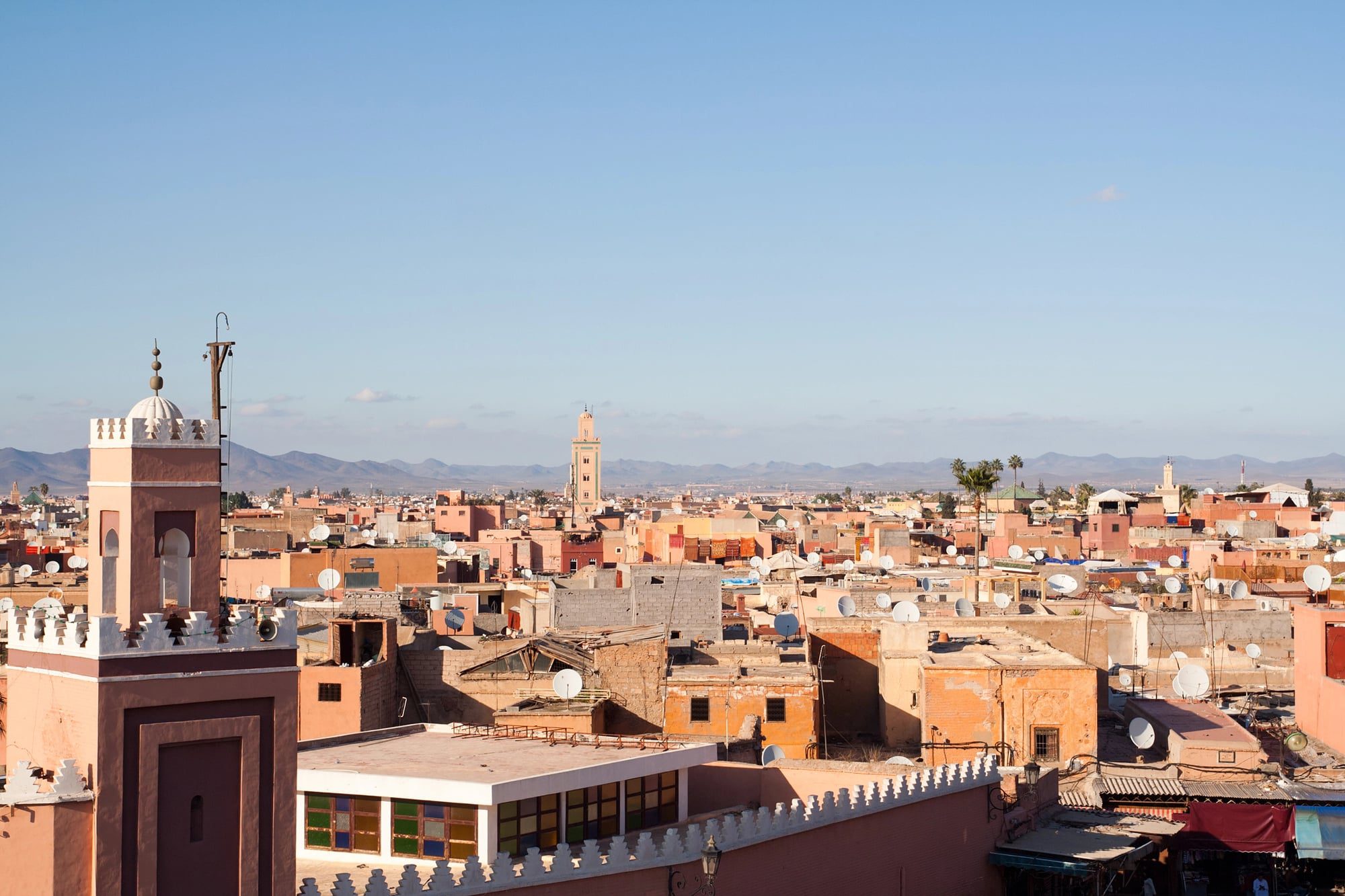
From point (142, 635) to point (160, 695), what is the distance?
0.50m

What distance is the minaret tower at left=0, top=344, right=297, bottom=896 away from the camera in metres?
12.2

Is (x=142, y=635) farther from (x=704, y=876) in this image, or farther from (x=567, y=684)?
(x=567, y=684)

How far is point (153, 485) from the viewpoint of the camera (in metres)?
12.8

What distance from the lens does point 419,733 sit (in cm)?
2109

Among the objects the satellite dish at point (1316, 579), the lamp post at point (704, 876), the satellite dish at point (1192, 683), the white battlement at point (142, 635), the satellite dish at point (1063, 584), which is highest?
the white battlement at point (142, 635)

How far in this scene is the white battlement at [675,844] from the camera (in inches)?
573

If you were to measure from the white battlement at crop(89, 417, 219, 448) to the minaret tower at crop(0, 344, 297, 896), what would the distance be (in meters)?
0.01

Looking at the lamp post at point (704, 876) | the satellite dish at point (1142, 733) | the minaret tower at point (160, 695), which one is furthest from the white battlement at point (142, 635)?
the satellite dish at point (1142, 733)

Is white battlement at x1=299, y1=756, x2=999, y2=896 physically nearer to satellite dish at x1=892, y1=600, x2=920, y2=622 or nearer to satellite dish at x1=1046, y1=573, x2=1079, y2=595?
satellite dish at x1=892, y1=600, x2=920, y2=622

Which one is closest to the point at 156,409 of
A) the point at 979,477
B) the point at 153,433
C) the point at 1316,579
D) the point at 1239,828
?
the point at 153,433

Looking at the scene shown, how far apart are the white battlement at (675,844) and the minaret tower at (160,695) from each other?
5.06ft

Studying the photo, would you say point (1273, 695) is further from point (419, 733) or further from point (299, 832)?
point (299, 832)

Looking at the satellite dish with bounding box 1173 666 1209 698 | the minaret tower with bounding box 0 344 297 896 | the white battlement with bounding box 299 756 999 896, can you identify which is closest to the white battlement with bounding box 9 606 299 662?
the minaret tower with bounding box 0 344 297 896

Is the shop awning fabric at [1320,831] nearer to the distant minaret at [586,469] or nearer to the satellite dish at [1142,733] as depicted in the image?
the satellite dish at [1142,733]
